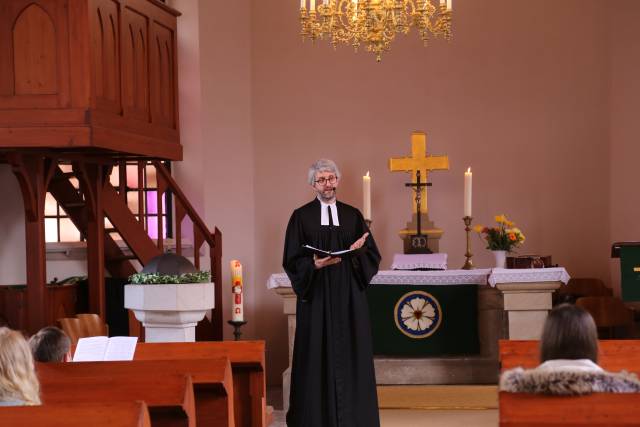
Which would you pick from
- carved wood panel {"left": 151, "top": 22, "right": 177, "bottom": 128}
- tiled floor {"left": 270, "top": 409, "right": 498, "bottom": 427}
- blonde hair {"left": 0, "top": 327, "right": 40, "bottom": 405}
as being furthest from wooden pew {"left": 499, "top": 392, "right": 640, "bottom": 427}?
carved wood panel {"left": 151, "top": 22, "right": 177, "bottom": 128}

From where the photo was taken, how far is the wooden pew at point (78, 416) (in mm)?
3420

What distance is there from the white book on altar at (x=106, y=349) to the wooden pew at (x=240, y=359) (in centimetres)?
21

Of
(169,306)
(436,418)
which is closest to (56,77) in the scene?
(169,306)

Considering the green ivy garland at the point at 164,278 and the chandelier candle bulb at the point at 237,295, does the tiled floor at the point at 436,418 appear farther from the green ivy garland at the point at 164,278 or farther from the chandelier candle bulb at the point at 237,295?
the green ivy garland at the point at 164,278

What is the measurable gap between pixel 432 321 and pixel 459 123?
2974 mm

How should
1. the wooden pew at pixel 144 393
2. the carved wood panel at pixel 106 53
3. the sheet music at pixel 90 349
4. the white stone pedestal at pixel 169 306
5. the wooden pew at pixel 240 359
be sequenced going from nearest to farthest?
the wooden pew at pixel 144 393 < the sheet music at pixel 90 349 < the wooden pew at pixel 240 359 < the white stone pedestal at pixel 169 306 < the carved wood panel at pixel 106 53

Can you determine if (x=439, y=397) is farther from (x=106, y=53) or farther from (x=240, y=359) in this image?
(x=106, y=53)

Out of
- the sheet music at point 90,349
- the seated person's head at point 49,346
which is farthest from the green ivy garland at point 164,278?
the seated person's head at point 49,346

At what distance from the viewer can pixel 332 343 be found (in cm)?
676

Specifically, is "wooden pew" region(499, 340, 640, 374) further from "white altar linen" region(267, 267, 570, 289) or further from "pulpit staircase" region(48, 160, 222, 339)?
"pulpit staircase" region(48, 160, 222, 339)

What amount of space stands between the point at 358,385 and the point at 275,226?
205 inches

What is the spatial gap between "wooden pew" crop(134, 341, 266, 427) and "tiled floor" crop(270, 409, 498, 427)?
2.37 m

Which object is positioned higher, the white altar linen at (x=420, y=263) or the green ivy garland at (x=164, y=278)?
the green ivy garland at (x=164, y=278)

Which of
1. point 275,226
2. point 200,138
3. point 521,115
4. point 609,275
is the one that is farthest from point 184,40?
point 609,275
